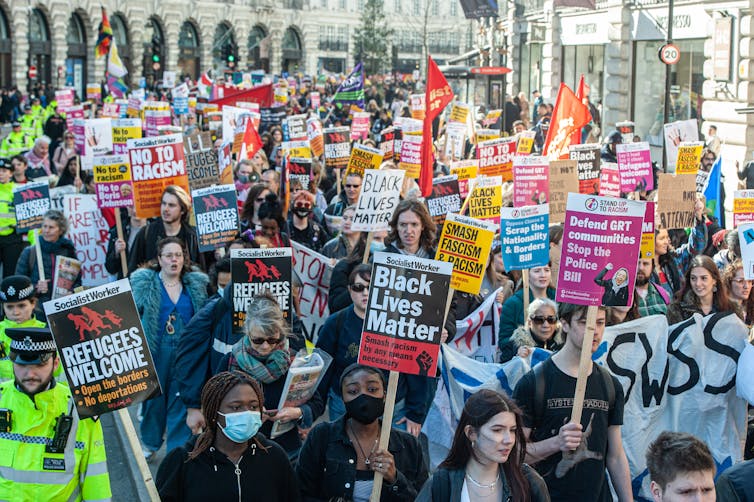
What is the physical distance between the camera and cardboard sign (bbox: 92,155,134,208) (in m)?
11.4

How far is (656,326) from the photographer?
6590 mm

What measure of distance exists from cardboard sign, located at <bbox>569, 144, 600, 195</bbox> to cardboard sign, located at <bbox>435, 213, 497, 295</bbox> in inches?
235

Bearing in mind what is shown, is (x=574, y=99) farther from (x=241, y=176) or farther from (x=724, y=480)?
(x=724, y=480)

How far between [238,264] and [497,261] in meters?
3.07

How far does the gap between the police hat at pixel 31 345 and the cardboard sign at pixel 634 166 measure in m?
9.54

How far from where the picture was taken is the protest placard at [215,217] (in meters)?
9.94

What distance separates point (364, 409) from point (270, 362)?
0.92m

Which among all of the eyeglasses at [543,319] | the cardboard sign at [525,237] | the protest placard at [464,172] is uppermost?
the protest placard at [464,172]

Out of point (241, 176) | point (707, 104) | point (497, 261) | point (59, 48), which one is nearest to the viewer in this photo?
point (497, 261)

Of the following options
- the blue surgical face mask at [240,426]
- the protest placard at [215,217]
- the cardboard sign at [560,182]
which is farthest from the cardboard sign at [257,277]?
the cardboard sign at [560,182]

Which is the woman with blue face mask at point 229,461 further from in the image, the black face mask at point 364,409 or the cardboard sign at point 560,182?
the cardboard sign at point 560,182

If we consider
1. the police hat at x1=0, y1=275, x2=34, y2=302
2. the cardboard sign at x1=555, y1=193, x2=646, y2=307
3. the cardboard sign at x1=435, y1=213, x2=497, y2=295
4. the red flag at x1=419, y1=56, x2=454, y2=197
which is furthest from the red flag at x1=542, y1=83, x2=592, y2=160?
the cardboard sign at x1=555, y1=193, x2=646, y2=307

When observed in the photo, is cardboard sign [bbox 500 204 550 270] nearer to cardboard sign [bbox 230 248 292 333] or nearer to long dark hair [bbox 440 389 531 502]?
cardboard sign [bbox 230 248 292 333]

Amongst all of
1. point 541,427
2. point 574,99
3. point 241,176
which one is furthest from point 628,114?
point 541,427
